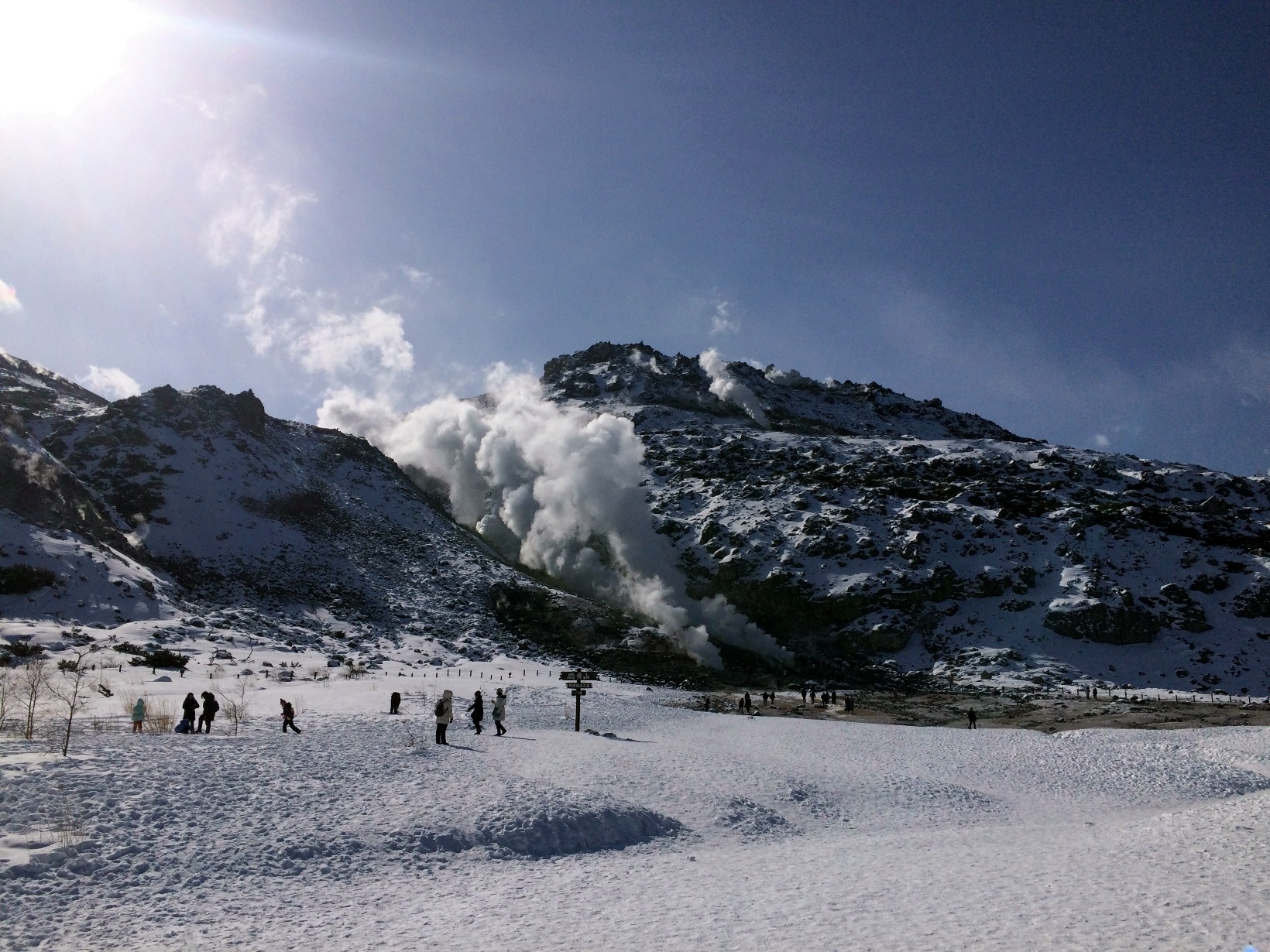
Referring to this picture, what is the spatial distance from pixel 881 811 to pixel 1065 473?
106443 mm

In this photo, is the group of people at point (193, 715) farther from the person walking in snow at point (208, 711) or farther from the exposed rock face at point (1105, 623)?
the exposed rock face at point (1105, 623)

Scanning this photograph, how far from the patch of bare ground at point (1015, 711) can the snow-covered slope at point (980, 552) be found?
36.2 ft

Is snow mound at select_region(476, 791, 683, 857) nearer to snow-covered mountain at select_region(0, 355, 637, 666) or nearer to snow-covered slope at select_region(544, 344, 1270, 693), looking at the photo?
snow-covered mountain at select_region(0, 355, 637, 666)

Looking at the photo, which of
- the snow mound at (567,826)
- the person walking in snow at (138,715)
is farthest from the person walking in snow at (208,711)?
the snow mound at (567,826)

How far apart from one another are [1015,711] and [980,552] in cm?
3718

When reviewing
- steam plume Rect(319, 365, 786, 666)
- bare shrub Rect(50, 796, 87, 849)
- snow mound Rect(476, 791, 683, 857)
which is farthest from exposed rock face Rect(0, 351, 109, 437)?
snow mound Rect(476, 791, 683, 857)

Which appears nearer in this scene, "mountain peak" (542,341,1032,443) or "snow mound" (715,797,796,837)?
"snow mound" (715,797,796,837)

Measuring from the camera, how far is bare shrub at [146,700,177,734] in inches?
910

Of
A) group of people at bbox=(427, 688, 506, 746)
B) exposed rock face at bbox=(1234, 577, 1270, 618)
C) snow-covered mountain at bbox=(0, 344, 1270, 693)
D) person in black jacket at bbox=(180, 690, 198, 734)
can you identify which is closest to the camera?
person in black jacket at bbox=(180, 690, 198, 734)

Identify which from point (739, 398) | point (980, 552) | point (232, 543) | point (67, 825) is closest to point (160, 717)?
point (67, 825)

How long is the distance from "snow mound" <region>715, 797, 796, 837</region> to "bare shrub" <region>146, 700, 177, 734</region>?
17.1 metres

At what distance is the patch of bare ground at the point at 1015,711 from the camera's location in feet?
153

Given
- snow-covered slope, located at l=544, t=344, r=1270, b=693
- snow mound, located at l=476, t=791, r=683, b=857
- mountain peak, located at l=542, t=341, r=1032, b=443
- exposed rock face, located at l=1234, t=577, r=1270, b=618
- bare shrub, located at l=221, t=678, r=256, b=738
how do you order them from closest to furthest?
1. snow mound, located at l=476, t=791, r=683, b=857
2. bare shrub, located at l=221, t=678, r=256, b=738
3. snow-covered slope, located at l=544, t=344, r=1270, b=693
4. exposed rock face, located at l=1234, t=577, r=1270, b=618
5. mountain peak, located at l=542, t=341, r=1032, b=443

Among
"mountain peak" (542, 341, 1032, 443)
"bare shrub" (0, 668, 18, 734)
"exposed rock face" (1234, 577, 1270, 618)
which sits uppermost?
"mountain peak" (542, 341, 1032, 443)
